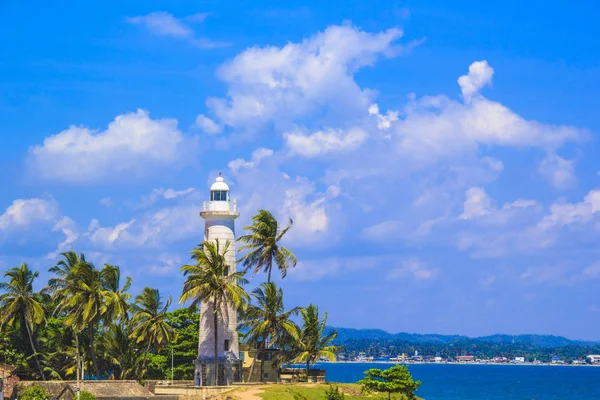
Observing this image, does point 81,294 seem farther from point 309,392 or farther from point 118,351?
point 309,392

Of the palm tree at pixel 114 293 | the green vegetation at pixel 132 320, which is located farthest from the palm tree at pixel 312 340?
the palm tree at pixel 114 293

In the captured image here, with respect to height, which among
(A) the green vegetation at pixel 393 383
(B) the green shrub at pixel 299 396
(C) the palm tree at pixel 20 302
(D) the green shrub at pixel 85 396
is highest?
(C) the palm tree at pixel 20 302

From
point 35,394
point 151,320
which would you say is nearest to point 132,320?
point 151,320

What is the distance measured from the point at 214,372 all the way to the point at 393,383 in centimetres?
1423

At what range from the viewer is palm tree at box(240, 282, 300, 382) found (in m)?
74.8

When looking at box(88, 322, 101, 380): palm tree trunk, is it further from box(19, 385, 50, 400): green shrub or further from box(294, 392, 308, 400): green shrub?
box(294, 392, 308, 400): green shrub

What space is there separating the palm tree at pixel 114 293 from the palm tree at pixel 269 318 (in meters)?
9.78

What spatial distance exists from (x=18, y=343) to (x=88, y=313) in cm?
1102

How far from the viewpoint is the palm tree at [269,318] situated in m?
74.8

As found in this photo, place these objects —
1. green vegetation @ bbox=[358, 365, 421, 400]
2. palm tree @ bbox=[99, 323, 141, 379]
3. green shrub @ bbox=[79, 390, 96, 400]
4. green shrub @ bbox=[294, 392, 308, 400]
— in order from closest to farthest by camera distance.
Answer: green shrub @ bbox=[79, 390, 96, 400] → green shrub @ bbox=[294, 392, 308, 400] → green vegetation @ bbox=[358, 365, 421, 400] → palm tree @ bbox=[99, 323, 141, 379]

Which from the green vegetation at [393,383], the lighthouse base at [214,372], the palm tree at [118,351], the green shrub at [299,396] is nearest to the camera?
the green shrub at [299,396]

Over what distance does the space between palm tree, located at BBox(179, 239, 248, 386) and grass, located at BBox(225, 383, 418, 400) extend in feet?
20.9

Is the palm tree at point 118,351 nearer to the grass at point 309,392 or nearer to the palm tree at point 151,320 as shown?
the palm tree at point 151,320

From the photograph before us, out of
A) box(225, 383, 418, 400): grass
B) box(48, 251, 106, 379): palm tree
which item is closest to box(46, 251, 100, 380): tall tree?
box(48, 251, 106, 379): palm tree
